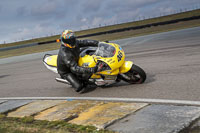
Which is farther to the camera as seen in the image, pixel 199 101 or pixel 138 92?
pixel 138 92

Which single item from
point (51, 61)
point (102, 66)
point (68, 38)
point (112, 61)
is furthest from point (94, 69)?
point (51, 61)

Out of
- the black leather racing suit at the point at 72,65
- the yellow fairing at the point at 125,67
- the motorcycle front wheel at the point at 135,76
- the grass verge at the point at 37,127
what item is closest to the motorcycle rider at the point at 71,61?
the black leather racing suit at the point at 72,65

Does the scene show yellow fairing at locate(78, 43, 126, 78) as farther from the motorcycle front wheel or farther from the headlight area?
the motorcycle front wheel

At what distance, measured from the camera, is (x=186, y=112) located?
4023mm

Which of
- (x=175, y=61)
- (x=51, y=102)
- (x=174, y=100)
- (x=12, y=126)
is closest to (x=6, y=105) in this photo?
(x=51, y=102)

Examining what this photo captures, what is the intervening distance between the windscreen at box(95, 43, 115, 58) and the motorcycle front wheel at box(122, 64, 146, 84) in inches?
25.4

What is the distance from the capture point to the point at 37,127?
4.49 m

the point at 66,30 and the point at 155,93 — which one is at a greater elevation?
the point at 66,30

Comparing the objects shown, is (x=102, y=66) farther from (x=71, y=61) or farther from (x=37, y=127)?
(x=37, y=127)

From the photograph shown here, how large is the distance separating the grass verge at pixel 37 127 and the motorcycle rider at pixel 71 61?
6.58ft

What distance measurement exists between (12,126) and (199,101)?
11.3ft

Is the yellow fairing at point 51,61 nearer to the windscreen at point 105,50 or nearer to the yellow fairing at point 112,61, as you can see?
the yellow fairing at point 112,61

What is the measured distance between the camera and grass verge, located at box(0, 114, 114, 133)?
13.3 feet

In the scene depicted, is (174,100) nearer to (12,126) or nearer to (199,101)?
(199,101)
